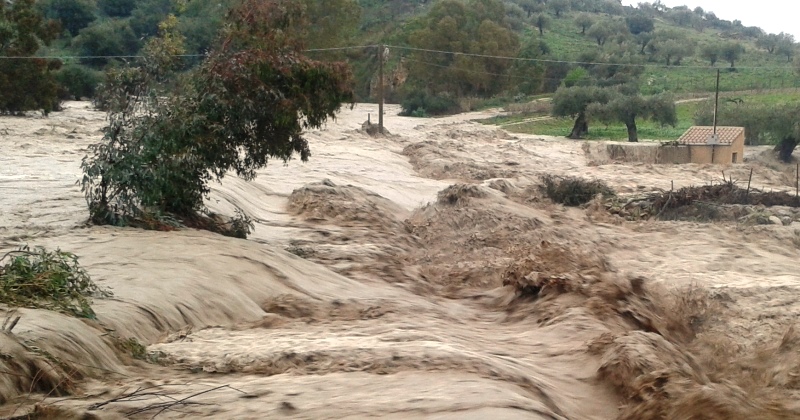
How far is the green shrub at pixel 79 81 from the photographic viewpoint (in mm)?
35906

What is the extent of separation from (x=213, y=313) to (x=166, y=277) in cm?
60

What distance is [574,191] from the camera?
20.0 m

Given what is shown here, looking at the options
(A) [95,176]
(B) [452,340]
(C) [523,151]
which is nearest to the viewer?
(B) [452,340]

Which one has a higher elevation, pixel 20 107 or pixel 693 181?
pixel 20 107

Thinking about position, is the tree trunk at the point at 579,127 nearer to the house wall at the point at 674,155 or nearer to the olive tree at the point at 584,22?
the house wall at the point at 674,155

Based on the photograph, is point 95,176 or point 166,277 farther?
point 95,176

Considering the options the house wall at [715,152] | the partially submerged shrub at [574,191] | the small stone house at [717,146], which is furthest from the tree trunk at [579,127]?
the partially submerged shrub at [574,191]

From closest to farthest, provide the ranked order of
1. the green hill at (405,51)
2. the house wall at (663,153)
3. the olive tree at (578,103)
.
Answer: the house wall at (663,153) → the olive tree at (578,103) → the green hill at (405,51)

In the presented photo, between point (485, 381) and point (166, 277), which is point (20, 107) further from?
point (485, 381)

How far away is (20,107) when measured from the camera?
996 inches

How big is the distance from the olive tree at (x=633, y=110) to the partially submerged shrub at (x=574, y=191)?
12967mm

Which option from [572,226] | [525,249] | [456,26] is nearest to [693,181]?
[572,226]

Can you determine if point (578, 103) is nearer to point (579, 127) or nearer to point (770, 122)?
point (579, 127)

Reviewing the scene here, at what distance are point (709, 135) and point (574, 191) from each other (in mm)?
10056
